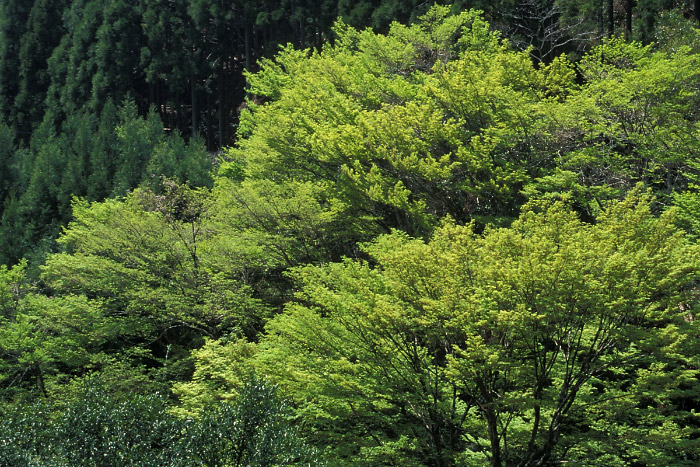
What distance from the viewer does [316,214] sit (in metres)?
21.6

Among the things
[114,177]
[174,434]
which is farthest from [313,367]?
[114,177]

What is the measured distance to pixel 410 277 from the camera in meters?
13.4

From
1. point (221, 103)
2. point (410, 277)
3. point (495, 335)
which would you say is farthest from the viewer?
point (221, 103)

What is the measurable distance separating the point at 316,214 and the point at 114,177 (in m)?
26.6

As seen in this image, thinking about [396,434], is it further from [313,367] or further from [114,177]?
[114,177]

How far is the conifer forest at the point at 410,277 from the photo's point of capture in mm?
12203

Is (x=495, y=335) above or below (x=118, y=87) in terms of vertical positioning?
below

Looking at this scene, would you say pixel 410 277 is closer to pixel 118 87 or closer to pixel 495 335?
pixel 495 335

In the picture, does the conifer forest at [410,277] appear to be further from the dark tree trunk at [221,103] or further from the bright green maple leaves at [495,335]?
the dark tree trunk at [221,103]

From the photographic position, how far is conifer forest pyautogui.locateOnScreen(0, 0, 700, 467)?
12.2 meters

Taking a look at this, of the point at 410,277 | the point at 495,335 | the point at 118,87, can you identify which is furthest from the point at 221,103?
the point at 495,335

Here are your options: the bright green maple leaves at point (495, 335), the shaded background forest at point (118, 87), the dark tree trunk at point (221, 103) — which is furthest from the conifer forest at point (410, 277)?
the dark tree trunk at point (221, 103)

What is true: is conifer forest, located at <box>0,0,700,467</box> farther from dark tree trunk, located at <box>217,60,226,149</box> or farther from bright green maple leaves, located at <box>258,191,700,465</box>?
dark tree trunk, located at <box>217,60,226,149</box>

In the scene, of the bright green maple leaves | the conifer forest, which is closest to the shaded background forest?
the conifer forest
